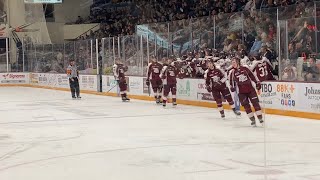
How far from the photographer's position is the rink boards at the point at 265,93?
38.3 feet

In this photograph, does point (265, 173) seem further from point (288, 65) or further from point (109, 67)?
point (109, 67)

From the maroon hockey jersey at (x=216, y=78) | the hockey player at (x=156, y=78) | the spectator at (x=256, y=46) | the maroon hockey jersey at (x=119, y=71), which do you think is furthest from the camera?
the maroon hockey jersey at (x=119, y=71)

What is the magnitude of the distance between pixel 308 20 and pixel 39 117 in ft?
21.1

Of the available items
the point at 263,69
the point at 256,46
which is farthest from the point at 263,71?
the point at 256,46

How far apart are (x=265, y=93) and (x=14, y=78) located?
66.4 feet

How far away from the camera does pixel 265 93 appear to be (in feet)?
42.8

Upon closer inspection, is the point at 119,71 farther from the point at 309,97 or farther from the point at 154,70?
the point at 309,97

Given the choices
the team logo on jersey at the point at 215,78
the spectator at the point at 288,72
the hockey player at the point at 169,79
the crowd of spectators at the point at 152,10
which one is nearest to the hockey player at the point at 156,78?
the hockey player at the point at 169,79

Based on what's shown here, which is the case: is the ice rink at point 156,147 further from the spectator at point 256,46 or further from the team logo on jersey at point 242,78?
the spectator at point 256,46

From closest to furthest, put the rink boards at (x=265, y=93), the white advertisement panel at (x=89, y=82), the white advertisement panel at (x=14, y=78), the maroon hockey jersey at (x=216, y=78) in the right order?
the rink boards at (x=265, y=93) < the maroon hockey jersey at (x=216, y=78) < the white advertisement panel at (x=89, y=82) < the white advertisement panel at (x=14, y=78)

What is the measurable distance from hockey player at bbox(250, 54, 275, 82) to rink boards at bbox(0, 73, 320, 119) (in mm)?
254

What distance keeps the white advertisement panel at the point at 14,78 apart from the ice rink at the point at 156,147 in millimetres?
16890

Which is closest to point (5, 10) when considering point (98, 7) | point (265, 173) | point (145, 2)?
point (98, 7)

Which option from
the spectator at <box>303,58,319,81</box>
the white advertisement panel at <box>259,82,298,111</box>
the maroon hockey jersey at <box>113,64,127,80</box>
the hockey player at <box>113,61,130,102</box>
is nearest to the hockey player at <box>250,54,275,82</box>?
the white advertisement panel at <box>259,82,298,111</box>
